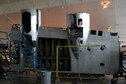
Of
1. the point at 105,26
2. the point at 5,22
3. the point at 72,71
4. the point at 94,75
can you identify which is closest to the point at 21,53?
the point at 72,71

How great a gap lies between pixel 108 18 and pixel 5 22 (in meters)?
15.9

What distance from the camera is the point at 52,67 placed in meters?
16.3

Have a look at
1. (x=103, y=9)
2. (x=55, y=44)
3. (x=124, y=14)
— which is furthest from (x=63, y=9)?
(x=55, y=44)

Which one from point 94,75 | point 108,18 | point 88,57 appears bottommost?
point 94,75

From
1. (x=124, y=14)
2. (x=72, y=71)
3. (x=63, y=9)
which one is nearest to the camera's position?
(x=72, y=71)

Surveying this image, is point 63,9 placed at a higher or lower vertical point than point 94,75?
higher

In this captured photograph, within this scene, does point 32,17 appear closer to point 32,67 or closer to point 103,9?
point 32,67

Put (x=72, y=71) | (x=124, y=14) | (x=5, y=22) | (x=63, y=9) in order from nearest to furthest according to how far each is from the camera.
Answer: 1. (x=72, y=71)
2. (x=124, y=14)
3. (x=63, y=9)
4. (x=5, y=22)

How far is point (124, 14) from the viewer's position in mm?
31797

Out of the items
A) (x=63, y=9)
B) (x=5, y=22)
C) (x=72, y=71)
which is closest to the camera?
(x=72, y=71)

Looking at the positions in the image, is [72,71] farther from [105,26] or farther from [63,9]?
[63,9]

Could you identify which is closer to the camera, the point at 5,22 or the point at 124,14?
the point at 124,14

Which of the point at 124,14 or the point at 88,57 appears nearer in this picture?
the point at 88,57

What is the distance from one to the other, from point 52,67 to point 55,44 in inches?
55.4
